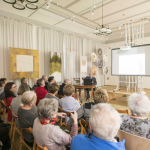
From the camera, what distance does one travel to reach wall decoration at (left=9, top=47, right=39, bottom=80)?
4.46 meters

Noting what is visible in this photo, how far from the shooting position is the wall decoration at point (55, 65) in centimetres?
562

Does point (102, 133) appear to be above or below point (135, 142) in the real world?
above

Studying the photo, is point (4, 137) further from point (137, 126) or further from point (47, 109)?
point (137, 126)

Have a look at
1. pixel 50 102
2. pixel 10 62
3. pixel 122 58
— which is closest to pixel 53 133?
pixel 50 102

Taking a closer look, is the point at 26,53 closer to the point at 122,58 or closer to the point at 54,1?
the point at 54,1

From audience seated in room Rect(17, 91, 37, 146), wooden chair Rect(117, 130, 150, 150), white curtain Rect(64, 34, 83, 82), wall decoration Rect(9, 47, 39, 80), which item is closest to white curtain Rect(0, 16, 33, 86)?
wall decoration Rect(9, 47, 39, 80)

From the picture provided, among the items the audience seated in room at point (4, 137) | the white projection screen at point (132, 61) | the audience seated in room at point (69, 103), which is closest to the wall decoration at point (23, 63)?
the audience seated in room at point (4, 137)

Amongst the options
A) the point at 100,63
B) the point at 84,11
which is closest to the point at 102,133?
the point at 84,11

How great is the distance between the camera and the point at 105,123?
2.60 ft

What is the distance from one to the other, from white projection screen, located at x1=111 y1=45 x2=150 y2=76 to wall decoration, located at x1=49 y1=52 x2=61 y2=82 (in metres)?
2.72

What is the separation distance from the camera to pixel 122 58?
508 centimetres

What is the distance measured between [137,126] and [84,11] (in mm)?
5603

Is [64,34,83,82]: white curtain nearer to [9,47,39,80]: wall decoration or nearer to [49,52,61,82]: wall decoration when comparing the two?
[49,52,61,82]: wall decoration

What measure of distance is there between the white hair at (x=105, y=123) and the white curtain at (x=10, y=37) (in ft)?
15.3
